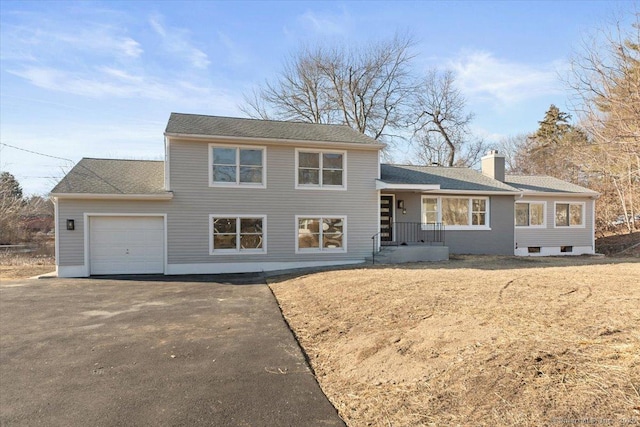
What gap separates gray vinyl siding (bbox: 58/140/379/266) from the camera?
12383 mm

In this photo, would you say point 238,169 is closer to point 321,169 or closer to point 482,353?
point 321,169

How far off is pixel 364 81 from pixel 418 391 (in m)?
28.3

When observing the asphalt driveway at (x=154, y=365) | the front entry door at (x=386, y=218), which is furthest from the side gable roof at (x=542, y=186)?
the asphalt driveway at (x=154, y=365)

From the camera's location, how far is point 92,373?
431 cm

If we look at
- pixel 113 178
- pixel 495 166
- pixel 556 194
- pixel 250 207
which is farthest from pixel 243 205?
pixel 556 194

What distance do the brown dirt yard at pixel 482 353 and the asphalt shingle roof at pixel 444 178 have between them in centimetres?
842

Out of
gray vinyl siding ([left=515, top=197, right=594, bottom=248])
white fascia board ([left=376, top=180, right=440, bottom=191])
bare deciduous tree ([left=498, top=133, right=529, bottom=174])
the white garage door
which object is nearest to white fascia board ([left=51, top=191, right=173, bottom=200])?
the white garage door

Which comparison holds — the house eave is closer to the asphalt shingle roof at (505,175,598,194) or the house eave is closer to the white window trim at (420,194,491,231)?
the white window trim at (420,194,491,231)

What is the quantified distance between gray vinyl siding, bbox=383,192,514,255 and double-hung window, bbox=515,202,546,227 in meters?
1.10

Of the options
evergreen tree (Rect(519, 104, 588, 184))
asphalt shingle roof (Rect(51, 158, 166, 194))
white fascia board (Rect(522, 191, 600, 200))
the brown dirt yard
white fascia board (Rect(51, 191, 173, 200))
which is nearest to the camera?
the brown dirt yard

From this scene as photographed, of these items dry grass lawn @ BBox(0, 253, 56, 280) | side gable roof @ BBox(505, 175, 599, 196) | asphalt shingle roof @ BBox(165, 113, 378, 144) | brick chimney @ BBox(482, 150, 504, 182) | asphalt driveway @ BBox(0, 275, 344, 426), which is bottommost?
dry grass lawn @ BBox(0, 253, 56, 280)

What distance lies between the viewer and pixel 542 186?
18141mm

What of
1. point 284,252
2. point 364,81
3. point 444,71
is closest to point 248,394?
point 284,252

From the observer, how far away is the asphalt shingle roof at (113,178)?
12.2 metres
